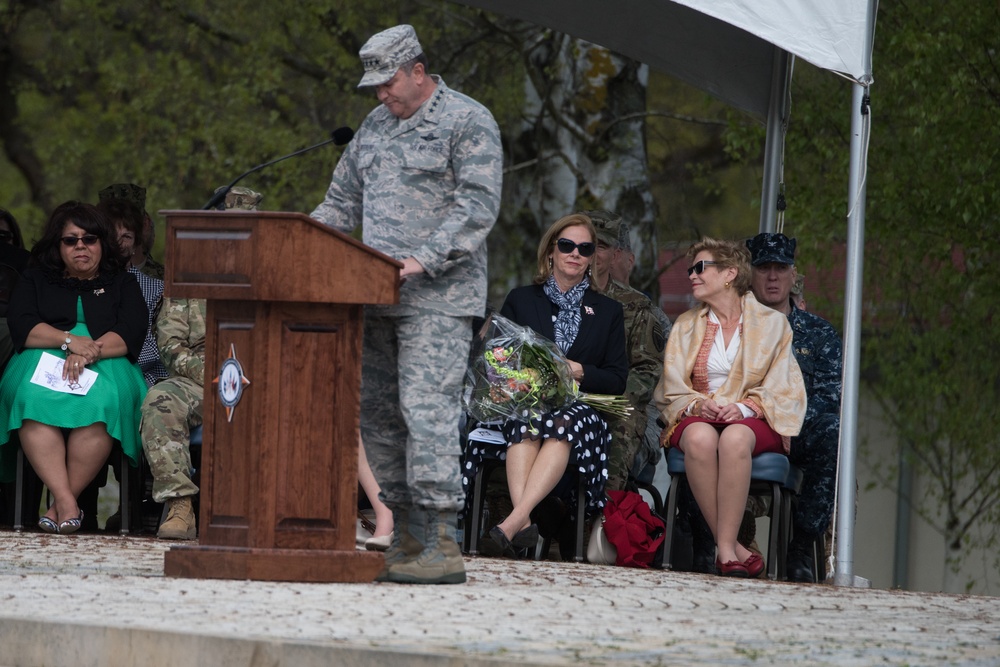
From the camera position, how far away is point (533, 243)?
14.5 meters

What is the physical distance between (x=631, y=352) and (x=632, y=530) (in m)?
1.10

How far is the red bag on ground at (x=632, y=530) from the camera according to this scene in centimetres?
738

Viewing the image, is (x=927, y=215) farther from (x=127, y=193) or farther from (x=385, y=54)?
(x=385, y=54)

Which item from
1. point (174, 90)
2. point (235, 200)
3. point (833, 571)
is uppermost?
point (174, 90)

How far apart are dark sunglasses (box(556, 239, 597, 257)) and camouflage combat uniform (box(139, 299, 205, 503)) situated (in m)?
1.73

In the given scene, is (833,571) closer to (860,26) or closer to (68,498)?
(860,26)

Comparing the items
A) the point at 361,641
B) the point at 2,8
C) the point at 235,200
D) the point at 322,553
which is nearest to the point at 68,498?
the point at 235,200

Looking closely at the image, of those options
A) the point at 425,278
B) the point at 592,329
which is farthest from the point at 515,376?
the point at 425,278

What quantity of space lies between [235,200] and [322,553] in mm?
3488

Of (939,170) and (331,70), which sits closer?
(939,170)

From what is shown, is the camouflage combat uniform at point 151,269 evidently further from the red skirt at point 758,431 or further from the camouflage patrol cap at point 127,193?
the red skirt at point 758,431

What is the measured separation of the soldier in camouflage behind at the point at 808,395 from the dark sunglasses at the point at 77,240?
3.11 meters

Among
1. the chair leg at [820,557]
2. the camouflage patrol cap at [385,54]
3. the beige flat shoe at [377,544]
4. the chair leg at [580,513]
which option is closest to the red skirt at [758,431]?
the chair leg at [580,513]

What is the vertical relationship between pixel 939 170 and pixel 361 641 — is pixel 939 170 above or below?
above
